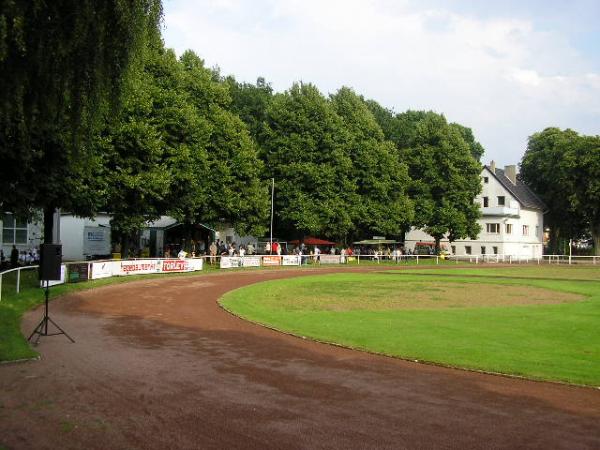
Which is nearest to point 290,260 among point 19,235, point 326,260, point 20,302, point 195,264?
point 326,260

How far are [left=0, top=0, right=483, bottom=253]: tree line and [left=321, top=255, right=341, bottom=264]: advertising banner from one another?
184 inches

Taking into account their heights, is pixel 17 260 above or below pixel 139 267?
above

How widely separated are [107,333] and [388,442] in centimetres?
1062

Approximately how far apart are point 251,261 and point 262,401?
37407mm

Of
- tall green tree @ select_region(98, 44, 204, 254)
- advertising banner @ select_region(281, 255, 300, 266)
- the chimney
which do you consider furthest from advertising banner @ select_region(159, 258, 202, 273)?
the chimney

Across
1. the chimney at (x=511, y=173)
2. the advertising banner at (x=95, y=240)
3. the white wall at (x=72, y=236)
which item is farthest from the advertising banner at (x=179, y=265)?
the chimney at (x=511, y=173)

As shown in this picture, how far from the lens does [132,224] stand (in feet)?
124

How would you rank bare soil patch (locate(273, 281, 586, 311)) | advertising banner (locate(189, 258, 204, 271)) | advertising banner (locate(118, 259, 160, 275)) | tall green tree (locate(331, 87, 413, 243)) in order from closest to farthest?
bare soil patch (locate(273, 281, 586, 311)), advertising banner (locate(118, 259, 160, 275)), advertising banner (locate(189, 258, 204, 271)), tall green tree (locate(331, 87, 413, 243))

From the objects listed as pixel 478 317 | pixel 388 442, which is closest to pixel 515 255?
pixel 478 317

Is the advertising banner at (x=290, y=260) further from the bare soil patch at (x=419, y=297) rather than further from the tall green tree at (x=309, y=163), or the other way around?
the bare soil patch at (x=419, y=297)

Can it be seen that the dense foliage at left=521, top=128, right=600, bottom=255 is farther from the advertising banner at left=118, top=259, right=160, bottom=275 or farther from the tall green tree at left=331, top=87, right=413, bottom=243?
the advertising banner at left=118, top=259, right=160, bottom=275

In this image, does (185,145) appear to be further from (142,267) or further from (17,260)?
(17,260)

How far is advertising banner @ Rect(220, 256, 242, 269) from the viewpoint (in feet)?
144

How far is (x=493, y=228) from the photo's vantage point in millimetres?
79000
